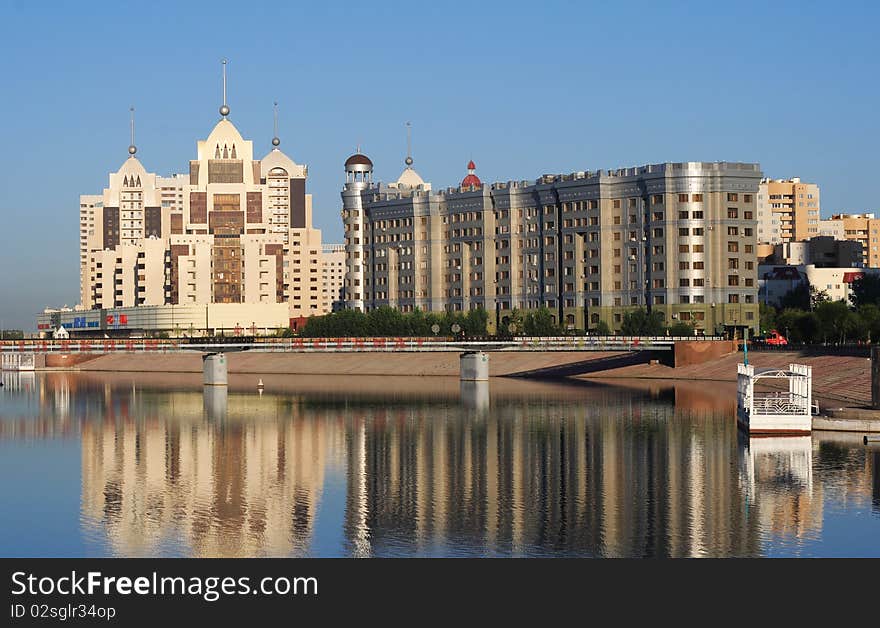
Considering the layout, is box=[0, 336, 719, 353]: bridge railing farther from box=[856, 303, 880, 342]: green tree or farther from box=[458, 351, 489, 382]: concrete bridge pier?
box=[856, 303, 880, 342]: green tree

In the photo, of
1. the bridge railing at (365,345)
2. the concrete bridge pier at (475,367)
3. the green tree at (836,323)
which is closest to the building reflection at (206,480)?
the bridge railing at (365,345)

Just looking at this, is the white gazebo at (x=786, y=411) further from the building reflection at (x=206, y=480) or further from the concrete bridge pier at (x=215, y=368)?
the concrete bridge pier at (x=215, y=368)

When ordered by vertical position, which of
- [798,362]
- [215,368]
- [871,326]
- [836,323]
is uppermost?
[836,323]

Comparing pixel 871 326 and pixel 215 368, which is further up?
pixel 871 326

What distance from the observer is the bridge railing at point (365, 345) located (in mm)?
184000

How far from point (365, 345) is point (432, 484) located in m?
106

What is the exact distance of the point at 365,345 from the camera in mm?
188000

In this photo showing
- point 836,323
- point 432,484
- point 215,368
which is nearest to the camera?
point 432,484

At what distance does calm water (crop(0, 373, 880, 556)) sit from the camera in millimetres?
64250

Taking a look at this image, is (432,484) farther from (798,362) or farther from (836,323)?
(836,323)

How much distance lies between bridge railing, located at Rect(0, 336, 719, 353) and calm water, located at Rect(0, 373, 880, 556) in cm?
4293

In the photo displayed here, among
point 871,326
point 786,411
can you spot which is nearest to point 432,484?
point 786,411

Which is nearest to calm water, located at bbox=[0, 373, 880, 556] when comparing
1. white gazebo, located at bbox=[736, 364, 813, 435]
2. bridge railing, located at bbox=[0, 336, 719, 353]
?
white gazebo, located at bbox=[736, 364, 813, 435]
